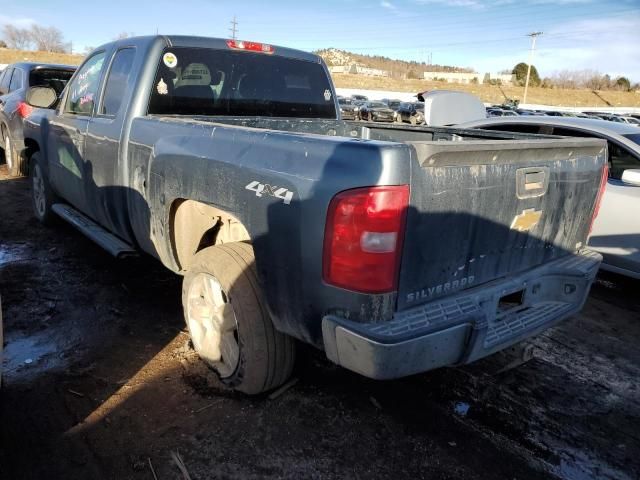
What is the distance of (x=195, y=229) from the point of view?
3199 mm

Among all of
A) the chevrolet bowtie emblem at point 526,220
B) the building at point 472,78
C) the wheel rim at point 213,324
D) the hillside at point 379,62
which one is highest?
the hillside at point 379,62

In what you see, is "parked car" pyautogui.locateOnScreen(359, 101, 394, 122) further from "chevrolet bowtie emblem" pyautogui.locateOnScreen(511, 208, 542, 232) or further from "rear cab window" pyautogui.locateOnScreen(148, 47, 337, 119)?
"chevrolet bowtie emblem" pyautogui.locateOnScreen(511, 208, 542, 232)

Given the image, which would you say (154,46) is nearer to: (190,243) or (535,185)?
(190,243)

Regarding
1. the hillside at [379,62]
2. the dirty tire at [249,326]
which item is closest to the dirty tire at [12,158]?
the dirty tire at [249,326]

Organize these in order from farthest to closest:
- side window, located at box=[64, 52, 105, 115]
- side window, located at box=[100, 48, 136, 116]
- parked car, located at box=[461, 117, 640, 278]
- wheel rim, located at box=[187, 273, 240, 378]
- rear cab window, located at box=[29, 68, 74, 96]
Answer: rear cab window, located at box=[29, 68, 74, 96] → parked car, located at box=[461, 117, 640, 278] → side window, located at box=[64, 52, 105, 115] → side window, located at box=[100, 48, 136, 116] → wheel rim, located at box=[187, 273, 240, 378]

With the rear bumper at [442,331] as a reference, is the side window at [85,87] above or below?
above

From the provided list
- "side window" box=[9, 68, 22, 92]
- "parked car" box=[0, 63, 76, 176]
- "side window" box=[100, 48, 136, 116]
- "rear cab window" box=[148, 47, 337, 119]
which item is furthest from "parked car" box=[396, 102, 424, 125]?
"side window" box=[100, 48, 136, 116]

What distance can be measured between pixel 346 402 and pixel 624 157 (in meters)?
4.06

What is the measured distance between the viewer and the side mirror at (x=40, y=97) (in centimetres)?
484

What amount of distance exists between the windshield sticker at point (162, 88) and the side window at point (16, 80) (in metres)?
6.05

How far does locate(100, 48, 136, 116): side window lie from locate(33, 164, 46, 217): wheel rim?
2.16 m

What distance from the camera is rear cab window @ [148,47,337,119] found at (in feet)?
11.9

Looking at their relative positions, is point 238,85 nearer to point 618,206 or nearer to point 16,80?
point 618,206

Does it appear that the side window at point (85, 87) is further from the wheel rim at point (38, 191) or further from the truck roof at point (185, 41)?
the wheel rim at point (38, 191)
